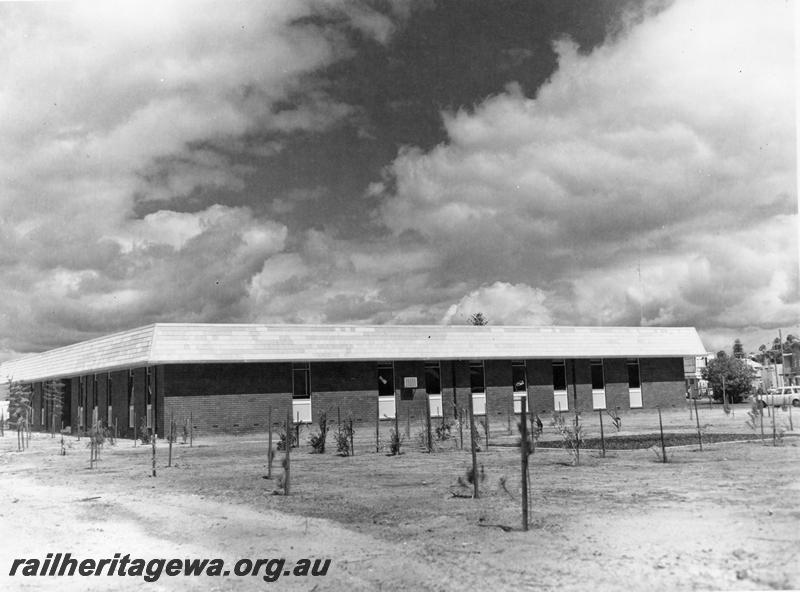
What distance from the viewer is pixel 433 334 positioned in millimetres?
37844

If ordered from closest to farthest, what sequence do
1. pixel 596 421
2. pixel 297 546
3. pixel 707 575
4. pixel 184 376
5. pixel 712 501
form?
pixel 707 575 < pixel 297 546 < pixel 712 501 < pixel 184 376 < pixel 596 421

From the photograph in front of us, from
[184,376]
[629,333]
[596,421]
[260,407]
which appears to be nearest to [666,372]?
[629,333]

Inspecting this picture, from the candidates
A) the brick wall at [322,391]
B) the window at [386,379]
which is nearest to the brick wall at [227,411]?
the brick wall at [322,391]

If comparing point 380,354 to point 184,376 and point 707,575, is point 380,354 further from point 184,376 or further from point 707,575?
point 707,575

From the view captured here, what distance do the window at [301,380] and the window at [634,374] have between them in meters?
19.3

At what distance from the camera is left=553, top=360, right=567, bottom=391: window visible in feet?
134

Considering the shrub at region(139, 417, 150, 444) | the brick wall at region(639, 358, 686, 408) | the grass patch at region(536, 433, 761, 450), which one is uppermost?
the brick wall at region(639, 358, 686, 408)

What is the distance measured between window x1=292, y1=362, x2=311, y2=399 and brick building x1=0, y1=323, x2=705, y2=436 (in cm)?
5

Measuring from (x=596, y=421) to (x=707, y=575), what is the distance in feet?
107

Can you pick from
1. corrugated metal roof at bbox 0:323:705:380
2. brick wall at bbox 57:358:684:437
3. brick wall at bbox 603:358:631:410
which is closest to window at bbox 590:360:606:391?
brick wall at bbox 603:358:631:410

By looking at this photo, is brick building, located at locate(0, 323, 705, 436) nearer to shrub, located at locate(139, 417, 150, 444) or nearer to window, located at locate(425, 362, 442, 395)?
window, located at locate(425, 362, 442, 395)

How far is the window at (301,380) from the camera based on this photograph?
1351 inches

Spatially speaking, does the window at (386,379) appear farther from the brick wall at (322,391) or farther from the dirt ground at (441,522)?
the dirt ground at (441,522)

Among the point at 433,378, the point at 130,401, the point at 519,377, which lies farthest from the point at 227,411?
the point at 519,377
